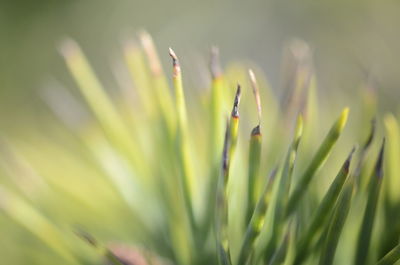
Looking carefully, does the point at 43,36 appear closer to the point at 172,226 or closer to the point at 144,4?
the point at 144,4

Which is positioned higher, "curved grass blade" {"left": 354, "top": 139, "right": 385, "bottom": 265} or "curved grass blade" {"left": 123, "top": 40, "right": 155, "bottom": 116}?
"curved grass blade" {"left": 123, "top": 40, "right": 155, "bottom": 116}

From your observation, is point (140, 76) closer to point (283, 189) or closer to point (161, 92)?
point (161, 92)

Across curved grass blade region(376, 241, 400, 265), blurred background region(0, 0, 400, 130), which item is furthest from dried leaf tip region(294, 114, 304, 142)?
blurred background region(0, 0, 400, 130)

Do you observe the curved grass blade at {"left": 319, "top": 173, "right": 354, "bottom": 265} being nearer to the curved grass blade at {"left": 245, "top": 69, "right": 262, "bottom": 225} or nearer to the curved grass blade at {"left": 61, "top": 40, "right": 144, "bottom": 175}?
the curved grass blade at {"left": 245, "top": 69, "right": 262, "bottom": 225}

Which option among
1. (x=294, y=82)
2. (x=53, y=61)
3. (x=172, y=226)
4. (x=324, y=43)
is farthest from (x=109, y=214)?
(x=53, y=61)

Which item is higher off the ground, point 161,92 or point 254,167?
point 161,92

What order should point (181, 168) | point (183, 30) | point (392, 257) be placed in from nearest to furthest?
point (392, 257) → point (181, 168) → point (183, 30)

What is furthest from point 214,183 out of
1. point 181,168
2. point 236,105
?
point 236,105
